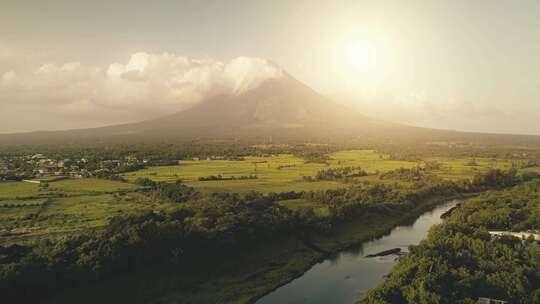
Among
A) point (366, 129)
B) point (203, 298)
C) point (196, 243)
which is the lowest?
point (203, 298)

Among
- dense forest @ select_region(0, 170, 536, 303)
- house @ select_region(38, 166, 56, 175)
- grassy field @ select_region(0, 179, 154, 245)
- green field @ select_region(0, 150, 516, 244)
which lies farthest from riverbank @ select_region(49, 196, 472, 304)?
house @ select_region(38, 166, 56, 175)

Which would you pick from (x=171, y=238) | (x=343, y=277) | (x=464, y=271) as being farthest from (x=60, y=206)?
(x=464, y=271)

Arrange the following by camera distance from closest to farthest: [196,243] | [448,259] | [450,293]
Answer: [450,293] < [448,259] < [196,243]

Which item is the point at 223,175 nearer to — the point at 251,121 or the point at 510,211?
the point at 510,211

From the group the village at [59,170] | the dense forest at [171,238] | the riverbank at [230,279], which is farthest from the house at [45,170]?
the riverbank at [230,279]

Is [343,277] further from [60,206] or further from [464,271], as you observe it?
[60,206]

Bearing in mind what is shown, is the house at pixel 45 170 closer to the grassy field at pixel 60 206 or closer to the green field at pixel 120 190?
the green field at pixel 120 190

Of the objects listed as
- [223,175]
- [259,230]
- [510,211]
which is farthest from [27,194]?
[510,211]
